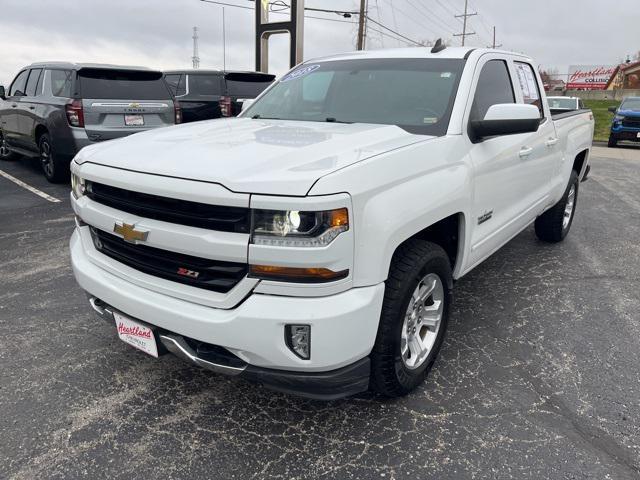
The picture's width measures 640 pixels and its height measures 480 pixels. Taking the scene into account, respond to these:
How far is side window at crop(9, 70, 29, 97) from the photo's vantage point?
912cm

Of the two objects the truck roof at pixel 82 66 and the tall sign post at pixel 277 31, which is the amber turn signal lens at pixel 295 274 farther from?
the tall sign post at pixel 277 31

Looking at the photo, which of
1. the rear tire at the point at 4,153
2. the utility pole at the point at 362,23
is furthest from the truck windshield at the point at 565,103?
the utility pole at the point at 362,23

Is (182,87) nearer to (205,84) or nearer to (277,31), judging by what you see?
(205,84)

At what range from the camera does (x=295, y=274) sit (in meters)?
2.08

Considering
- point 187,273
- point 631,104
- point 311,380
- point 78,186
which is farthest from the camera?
point 631,104

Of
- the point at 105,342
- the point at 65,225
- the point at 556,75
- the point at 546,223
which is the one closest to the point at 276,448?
the point at 105,342

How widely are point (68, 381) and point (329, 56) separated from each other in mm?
3043

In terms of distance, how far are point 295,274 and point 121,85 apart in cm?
697

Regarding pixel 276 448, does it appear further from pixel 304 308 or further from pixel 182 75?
pixel 182 75

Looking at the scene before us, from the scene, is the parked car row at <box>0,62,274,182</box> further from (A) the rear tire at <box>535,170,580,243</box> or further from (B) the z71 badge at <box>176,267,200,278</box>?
(B) the z71 badge at <box>176,267,200,278</box>

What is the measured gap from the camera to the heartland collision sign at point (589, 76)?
6656 centimetres

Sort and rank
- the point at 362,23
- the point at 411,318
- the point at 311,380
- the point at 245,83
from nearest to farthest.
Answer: the point at 311,380, the point at 411,318, the point at 245,83, the point at 362,23

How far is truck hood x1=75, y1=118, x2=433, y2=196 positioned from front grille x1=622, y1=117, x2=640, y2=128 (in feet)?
53.8

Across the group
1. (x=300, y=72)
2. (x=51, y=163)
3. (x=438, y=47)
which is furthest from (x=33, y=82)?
(x=438, y=47)
